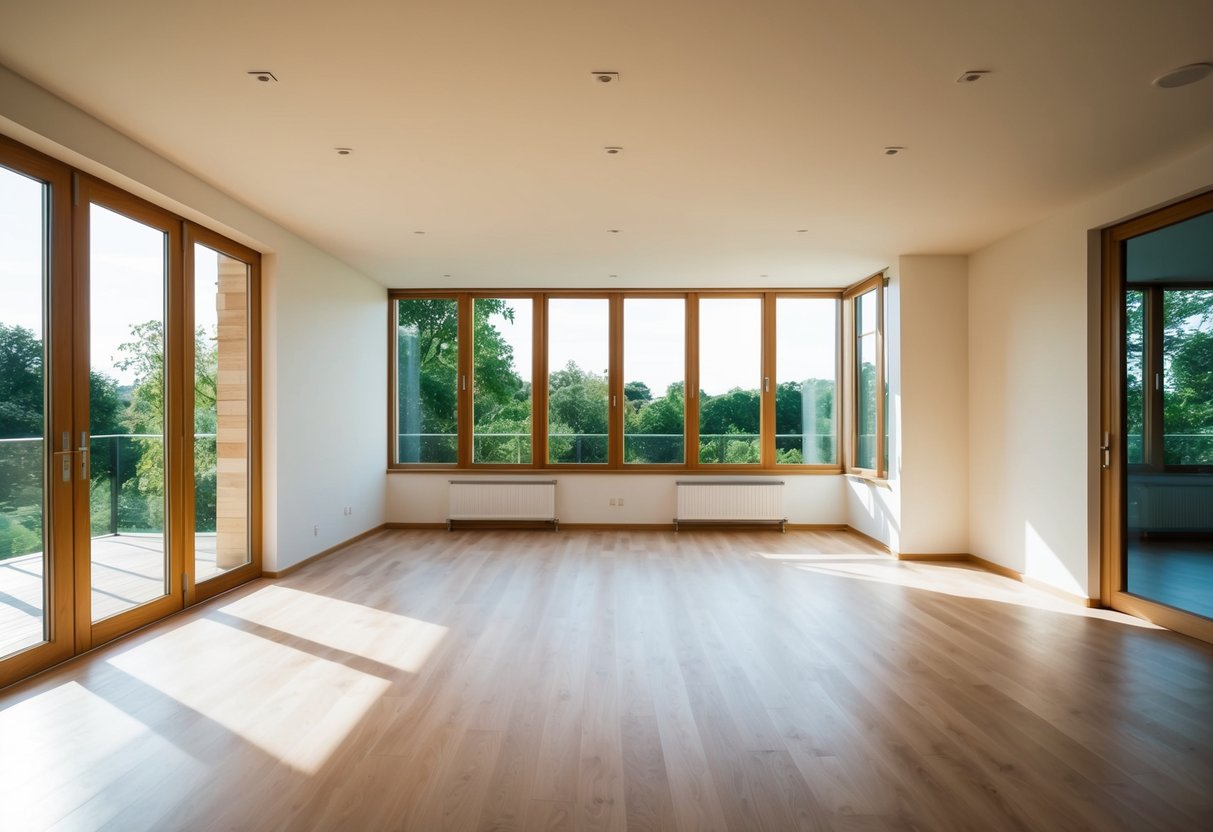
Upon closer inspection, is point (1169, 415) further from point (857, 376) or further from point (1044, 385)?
point (857, 376)

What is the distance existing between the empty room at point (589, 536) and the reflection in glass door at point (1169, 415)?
1.0 inches

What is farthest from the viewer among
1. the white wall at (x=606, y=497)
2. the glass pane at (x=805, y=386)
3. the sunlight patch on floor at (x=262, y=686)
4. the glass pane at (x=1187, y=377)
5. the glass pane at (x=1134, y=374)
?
the glass pane at (x=805, y=386)

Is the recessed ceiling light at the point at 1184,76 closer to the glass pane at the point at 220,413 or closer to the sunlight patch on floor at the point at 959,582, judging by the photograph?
the sunlight patch on floor at the point at 959,582

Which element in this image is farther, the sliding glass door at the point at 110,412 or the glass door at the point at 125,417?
the glass door at the point at 125,417

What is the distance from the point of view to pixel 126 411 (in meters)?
3.91

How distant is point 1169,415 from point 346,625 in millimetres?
5381

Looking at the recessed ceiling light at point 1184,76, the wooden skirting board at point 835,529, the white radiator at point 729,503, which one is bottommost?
the wooden skirting board at point 835,529

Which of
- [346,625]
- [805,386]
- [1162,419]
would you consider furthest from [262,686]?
[805,386]

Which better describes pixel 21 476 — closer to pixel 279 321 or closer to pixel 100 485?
pixel 100 485

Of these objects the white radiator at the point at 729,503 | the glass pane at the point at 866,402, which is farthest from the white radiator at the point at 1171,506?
the white radiator at the point at 729,503

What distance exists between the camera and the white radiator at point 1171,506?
4090 millimetres

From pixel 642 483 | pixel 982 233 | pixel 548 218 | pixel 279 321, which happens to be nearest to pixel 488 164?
pixel 548 218

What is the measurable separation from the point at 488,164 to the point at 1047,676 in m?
4.17

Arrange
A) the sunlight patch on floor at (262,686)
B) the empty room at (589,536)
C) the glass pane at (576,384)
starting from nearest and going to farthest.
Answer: the empty room at (589,536) → the sunlight patch on floor at (262,686) → the glass pane at (576,384)
